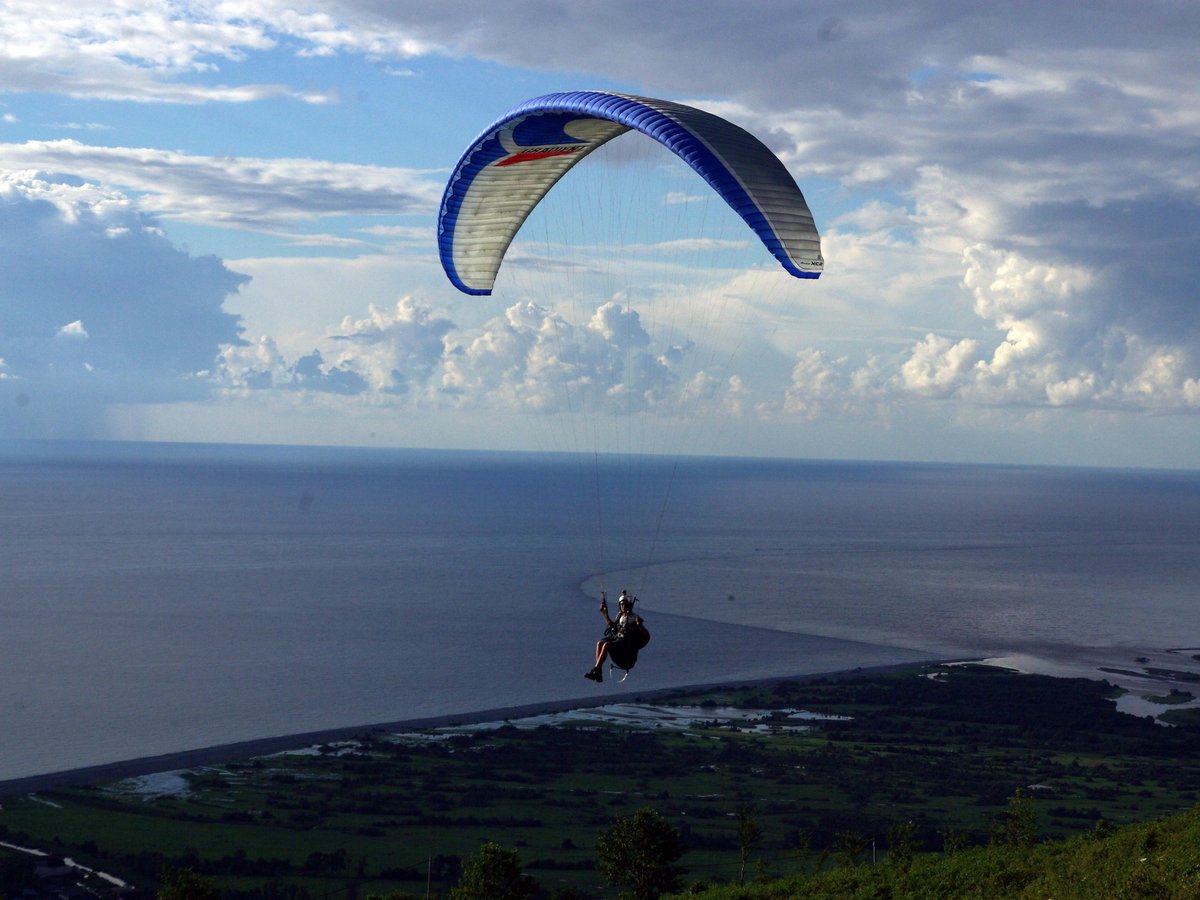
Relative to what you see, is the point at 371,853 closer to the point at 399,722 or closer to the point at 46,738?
the point at 399,722

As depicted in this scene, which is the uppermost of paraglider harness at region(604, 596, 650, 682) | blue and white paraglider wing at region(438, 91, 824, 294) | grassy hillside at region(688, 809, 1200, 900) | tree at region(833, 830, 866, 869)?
blue and white paraglider wing at region(438, 91, 824, 294)

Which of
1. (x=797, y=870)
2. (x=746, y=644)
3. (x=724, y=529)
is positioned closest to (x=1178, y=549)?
(x=724, y=529)

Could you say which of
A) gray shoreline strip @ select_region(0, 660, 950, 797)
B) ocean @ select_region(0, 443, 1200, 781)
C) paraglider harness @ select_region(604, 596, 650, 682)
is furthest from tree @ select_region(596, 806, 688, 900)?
ocean @ select_region(0, 443, 1200, 781)

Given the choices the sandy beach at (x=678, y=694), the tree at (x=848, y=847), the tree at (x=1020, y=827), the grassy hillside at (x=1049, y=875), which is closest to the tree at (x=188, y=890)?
the grassy hillside at (x=1049, y=875)

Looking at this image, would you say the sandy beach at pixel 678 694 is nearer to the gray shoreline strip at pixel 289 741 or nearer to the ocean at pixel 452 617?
the gray shoreline strip at pixel 289 741

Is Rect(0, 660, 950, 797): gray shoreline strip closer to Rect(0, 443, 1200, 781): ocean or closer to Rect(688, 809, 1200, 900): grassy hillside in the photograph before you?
Rect(0, 443, 1200, 781): ocean
